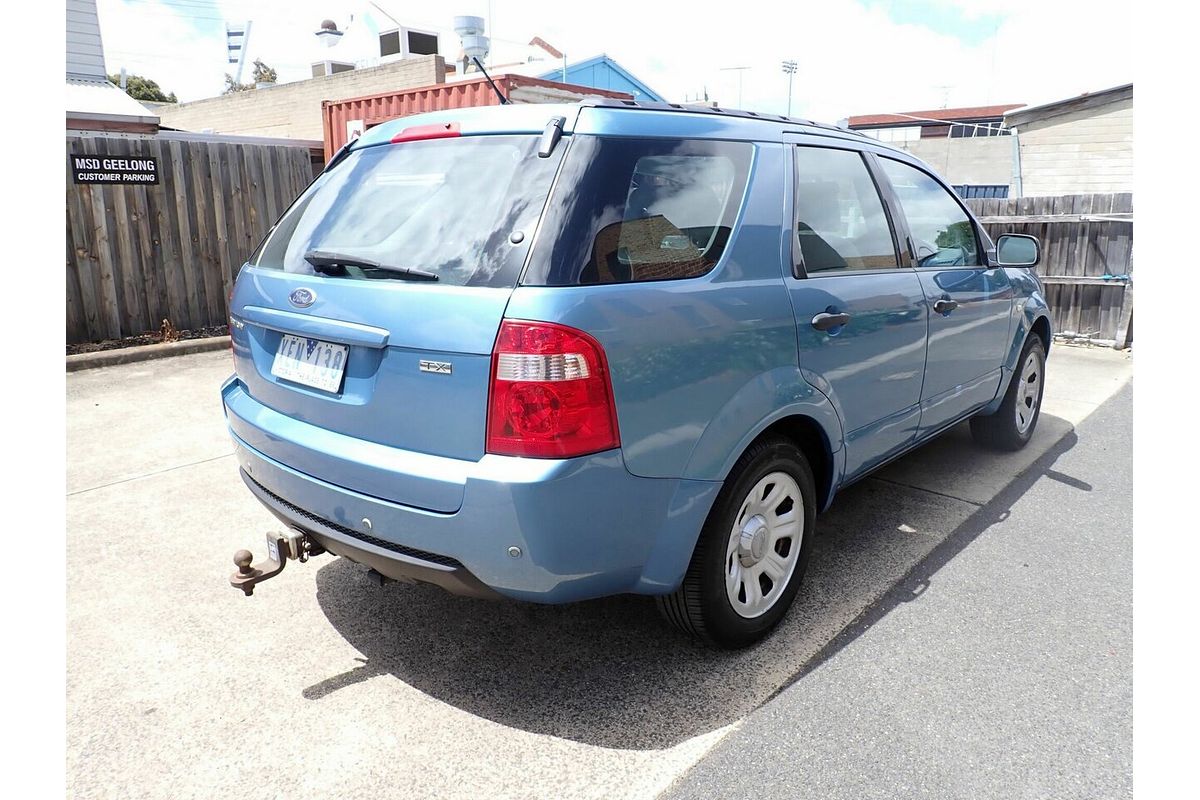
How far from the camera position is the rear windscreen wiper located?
2387 mm

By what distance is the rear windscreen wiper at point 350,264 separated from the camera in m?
2.39

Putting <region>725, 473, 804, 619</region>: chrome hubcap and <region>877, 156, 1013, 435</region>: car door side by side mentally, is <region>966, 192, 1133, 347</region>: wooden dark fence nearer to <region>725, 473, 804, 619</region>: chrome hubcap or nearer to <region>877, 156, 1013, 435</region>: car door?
<region>877, 156, 1013, 435</region>: car door

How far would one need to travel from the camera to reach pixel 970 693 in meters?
2.73

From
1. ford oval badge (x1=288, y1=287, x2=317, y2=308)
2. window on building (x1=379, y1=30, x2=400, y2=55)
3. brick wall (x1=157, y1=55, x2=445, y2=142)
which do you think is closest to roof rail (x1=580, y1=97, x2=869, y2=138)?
ford oval badge (x1=288, y1=287, x2=317, y2=308)

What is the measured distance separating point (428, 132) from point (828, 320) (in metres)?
1.56

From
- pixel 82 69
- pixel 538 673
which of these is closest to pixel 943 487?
pixel 538 673

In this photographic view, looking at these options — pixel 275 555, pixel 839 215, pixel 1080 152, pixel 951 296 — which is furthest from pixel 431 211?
pixel 1080 152

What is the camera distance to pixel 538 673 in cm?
284

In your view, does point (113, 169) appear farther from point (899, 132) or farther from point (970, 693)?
point (899, 132)

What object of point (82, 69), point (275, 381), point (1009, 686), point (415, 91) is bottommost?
point (1009, 686)

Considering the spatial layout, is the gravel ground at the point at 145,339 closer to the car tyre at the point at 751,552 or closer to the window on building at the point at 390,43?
the car tyre at the point at 751,552

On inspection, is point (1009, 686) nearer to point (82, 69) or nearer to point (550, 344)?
point (550, 344)

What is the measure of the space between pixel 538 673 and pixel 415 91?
1176cm

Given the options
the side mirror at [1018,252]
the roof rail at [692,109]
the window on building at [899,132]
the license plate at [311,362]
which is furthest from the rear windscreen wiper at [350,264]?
the window on building at [899,132]
